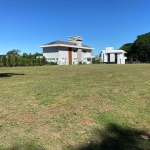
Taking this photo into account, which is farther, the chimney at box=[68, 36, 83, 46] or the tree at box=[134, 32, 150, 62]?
the tree at box=[134, 32, 150, 62]

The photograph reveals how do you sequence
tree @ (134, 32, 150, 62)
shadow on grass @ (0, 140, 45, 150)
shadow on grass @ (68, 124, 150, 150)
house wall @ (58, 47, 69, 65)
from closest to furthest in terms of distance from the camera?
shadow on grass @ (0, 140, 45, 150)
shadow on grass @ (68, 124, 150, 150)
house wall @ (58, 47, 69, 65)
tree @ (134, 32, 150, 62)

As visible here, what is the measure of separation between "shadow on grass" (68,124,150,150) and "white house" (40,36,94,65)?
39025 millimetres

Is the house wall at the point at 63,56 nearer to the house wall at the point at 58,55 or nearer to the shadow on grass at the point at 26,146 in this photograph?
the house wall at the point at 58,55

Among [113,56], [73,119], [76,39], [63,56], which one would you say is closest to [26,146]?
[73,119]

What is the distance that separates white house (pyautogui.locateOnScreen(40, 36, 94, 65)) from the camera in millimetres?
42759

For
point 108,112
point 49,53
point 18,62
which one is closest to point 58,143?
point 108,112

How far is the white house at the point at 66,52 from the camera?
140 ft

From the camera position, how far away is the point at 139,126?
3.90 m

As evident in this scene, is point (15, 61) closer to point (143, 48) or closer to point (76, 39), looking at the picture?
point (76, 39)

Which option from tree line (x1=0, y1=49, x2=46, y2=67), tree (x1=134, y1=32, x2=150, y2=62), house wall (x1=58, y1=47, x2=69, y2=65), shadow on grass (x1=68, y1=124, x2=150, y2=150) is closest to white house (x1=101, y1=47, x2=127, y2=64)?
tree (x1=134, y1=32, x2=150, y2=62)

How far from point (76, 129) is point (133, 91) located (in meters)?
2.98

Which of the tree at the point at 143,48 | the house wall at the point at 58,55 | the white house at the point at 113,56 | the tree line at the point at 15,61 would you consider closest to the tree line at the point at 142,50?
the tree at the point at 143,48

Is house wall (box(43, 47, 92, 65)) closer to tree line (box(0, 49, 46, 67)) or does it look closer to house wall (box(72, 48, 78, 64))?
house wall (box(72, 48, 78, 64))

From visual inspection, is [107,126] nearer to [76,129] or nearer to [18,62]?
[76,129]
